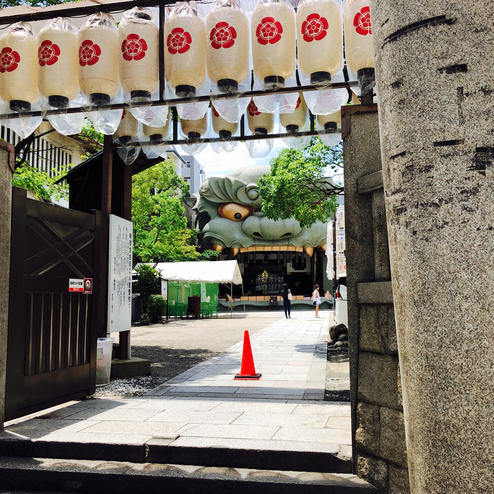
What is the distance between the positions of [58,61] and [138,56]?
100cm

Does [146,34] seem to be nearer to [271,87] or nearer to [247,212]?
[271,87]

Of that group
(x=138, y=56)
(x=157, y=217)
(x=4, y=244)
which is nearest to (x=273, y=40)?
(x=138, y=56)

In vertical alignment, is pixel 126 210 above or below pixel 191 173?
below

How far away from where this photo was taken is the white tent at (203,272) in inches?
985

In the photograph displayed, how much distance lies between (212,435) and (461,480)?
402 cm

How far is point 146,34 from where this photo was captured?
20.1 feet

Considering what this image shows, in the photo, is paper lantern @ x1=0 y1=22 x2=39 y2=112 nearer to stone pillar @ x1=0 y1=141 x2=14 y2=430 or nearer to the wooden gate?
stone pillar @ x1=0 y1=141 x2=14 y2=430

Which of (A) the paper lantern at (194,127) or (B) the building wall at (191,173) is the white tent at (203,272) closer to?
(A) the paper lantern at (194,127)

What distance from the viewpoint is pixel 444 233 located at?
1.40m

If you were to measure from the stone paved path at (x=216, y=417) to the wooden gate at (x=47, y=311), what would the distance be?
1.08ft

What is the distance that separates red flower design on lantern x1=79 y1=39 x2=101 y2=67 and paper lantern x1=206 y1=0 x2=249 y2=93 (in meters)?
1.37

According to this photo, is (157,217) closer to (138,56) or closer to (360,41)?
(138,56)

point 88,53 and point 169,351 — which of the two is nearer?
point 88,53

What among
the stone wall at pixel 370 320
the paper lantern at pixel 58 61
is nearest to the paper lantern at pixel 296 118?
the paper lantern at pixel 58 61
